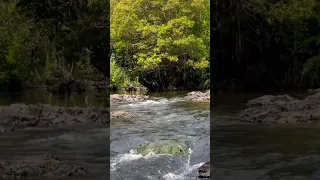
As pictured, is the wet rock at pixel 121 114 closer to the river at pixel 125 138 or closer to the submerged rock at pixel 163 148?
the river at pixel 125 138

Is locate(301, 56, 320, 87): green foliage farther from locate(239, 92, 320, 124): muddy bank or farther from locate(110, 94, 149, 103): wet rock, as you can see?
locate(110, 94, 149, 103): wet rock

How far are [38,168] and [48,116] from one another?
23.0 inches

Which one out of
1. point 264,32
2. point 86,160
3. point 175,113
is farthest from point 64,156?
point 175,113

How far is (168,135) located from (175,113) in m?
1.19

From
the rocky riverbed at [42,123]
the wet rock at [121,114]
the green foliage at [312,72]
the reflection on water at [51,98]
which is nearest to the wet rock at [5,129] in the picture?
the rocky riverbed at [42,123]

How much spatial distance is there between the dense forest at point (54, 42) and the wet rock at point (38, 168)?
76 centimetres

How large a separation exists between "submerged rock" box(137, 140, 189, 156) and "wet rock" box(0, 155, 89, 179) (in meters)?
2.47

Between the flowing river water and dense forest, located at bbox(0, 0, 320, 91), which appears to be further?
dense forest, located at bbox(0, 0, 320, 91)

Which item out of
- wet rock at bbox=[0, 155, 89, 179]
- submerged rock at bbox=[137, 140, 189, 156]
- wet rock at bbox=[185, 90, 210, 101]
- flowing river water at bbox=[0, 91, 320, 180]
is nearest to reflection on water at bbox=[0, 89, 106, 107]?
flowing river water at bbox=[0, 91, 320, 180]

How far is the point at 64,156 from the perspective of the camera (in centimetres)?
384

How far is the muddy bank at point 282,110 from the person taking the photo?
13.0ft

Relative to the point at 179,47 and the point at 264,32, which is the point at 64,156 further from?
the point at 179,47

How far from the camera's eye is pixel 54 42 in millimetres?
4090

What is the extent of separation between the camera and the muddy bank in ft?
13.0
